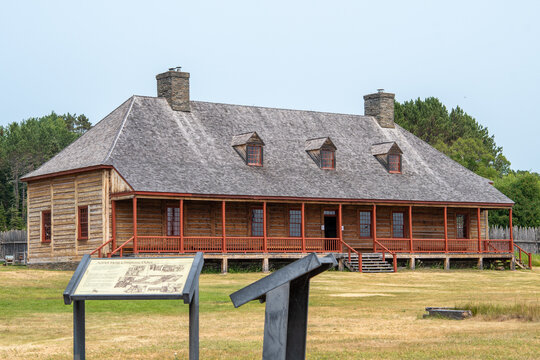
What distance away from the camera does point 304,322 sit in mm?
11484

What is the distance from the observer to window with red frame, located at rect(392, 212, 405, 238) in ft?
146

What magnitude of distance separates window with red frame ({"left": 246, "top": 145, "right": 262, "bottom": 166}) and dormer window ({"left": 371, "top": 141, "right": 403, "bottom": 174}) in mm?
7317

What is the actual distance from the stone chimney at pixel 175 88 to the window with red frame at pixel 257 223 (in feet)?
19.9

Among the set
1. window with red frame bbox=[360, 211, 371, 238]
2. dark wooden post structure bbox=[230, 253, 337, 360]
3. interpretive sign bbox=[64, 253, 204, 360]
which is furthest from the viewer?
window with red frame bbox=[360, 211, 371, 238]

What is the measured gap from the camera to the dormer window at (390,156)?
1774 inches

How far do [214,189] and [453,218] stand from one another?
1516cm

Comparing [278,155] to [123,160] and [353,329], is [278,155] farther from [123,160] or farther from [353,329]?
[353,329]

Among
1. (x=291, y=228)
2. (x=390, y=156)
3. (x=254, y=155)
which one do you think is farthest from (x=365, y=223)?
(x=254, y=155)

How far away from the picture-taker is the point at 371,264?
130ft

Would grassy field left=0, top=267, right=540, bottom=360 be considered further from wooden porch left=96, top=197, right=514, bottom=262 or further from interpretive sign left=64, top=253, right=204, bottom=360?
wooden porch left=96, top=197, right=514, bottom=262

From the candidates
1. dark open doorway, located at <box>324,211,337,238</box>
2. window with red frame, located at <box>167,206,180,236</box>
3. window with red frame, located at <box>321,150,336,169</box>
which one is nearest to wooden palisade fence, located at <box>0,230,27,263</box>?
window with red frame, located at <box>167,206,180,236</box>

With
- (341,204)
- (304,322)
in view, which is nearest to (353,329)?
(304,322)

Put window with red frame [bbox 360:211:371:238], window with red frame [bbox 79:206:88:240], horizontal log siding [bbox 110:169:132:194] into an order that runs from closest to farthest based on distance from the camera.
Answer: horizontal log siding [bbox 110:169:132:194]
window with red frame [bbox 79:206:88:240]
window with red frame [bbox 360:211:371:238]

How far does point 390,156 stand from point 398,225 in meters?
3.45
